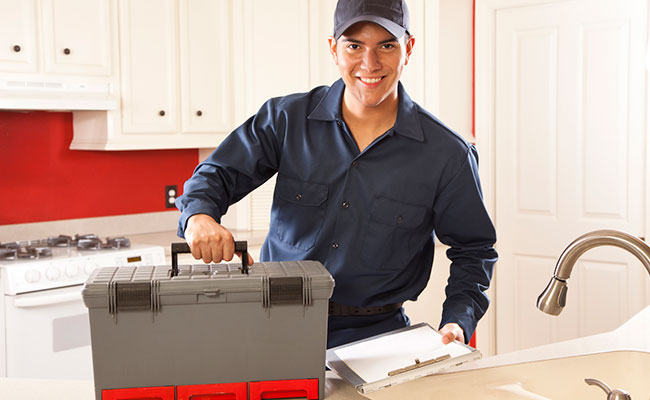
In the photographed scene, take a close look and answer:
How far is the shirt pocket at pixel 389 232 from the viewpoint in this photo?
6.08ft

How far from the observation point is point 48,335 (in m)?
3.02

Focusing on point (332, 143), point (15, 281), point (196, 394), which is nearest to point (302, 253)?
point (332, 143)

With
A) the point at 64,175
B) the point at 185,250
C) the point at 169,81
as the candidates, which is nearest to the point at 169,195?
the point at 64,175

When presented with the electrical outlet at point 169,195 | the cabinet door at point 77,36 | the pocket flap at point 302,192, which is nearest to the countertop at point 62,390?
the pocket flap at point 302,192

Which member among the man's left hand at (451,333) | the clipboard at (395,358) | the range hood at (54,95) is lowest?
the clipboard at (395,358)

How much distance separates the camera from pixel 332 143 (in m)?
1.89

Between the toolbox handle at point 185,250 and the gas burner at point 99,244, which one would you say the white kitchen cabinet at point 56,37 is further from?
the toolbox handle at point 185,250

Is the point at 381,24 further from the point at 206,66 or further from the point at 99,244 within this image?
the point at 206,66

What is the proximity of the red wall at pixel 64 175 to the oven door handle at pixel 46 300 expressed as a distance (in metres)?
0.74

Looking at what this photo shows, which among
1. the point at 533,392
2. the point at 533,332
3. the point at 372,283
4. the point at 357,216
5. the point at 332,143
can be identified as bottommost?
the point at 533,332

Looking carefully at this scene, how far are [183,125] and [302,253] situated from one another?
80.1 inches

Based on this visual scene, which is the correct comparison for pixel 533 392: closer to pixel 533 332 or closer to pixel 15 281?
pixel 15 281

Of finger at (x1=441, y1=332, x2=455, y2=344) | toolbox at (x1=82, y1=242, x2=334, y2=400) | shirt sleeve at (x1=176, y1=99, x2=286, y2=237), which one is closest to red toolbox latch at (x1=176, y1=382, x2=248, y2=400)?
toolbox at (x1=82, y1=242, x2=334, y2=400)

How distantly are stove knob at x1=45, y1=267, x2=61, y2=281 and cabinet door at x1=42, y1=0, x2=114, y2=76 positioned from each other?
0.87 metres
